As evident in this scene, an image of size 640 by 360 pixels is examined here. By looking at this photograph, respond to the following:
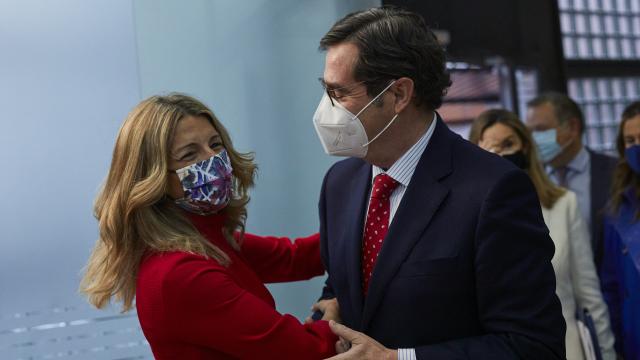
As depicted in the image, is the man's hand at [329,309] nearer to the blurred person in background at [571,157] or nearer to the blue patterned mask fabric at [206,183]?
the blue patterned mask fabric at [206,183]

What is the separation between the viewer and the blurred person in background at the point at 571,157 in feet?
10.8

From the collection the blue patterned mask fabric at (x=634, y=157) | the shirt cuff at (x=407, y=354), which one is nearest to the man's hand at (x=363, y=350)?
the shirt cuff at (x=407, y=354)

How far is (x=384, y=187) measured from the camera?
5.53ft

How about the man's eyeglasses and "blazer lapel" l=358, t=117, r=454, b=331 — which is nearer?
"blazer lapel" l=358, t=117, r=454, b=331

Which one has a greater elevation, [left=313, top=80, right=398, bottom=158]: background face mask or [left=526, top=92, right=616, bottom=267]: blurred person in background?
[left=313, top=80, right=398, bottom=158]: background face mask

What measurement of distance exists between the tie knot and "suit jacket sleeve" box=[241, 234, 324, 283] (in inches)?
19.2

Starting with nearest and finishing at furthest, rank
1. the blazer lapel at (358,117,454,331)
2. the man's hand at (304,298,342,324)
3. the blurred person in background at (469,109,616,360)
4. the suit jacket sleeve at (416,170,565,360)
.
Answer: the suit jacket sleeve at (416,170,565,360) → the blazer lapel at (358,117,454,331) → the man's hand at (304,298,342,324) → the blurred person in background at (469,109,616,360)

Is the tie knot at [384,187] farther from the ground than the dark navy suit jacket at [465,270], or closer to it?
farther from the ground

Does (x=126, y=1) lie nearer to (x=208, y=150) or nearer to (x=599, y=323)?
(x=208, y=150)

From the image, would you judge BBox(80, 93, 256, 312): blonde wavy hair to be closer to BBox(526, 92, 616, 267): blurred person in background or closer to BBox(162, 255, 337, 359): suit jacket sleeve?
BBox(162, 255, 337, 359): suit jacket sleeve

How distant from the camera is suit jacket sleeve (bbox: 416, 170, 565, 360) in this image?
143 cm

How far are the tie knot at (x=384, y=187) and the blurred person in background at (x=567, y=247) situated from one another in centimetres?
126

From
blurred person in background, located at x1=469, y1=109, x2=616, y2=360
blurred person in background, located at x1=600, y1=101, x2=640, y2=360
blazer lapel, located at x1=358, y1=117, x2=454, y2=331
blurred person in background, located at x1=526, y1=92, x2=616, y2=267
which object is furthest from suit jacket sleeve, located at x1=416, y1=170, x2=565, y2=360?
blurred person in background, located at x1=526, y1=92, x2=616, y2=267

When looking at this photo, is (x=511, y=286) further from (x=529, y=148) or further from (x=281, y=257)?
(x=529, y=148)
